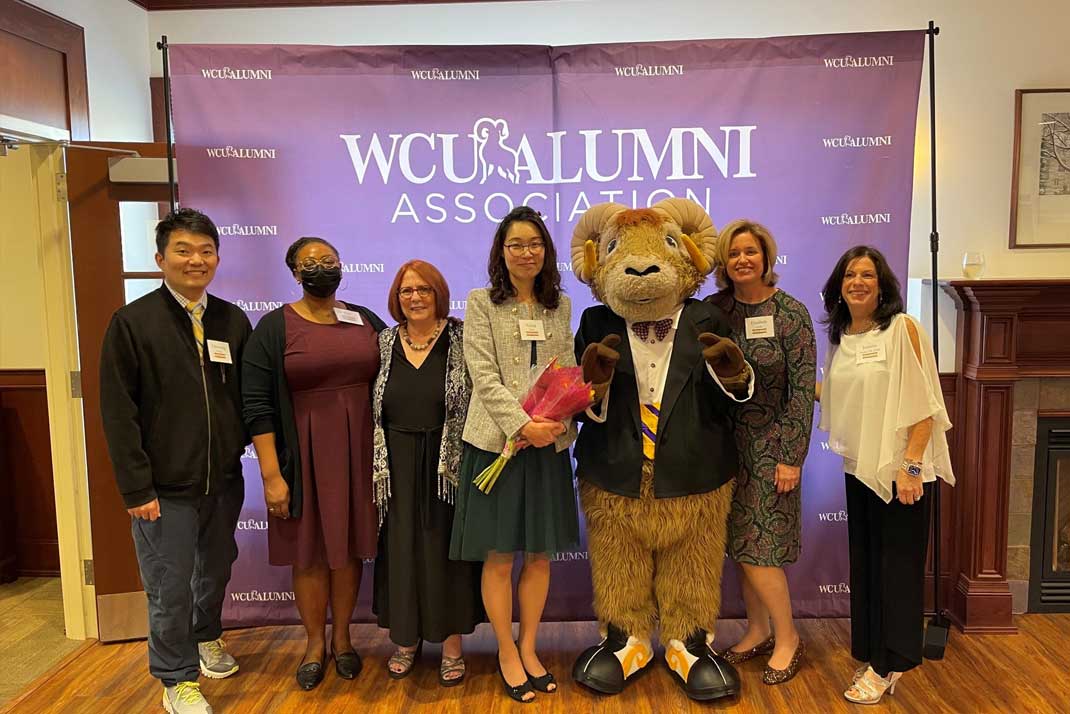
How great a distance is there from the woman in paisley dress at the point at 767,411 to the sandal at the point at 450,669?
1035 millimetres

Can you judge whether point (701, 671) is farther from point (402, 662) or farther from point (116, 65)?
point (116, 65)

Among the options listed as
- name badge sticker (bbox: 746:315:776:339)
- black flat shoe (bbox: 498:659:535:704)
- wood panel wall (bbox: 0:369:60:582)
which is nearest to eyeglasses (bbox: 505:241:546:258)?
name badge sticker (bbox: 746:315:776:339)

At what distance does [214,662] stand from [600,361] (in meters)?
1.81

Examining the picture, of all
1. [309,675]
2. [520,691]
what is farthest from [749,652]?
[309,675]

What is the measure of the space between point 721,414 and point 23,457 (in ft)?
10.8

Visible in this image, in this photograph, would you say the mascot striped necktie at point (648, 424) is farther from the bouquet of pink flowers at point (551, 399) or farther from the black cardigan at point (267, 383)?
the black cardigan at point (267, 383)

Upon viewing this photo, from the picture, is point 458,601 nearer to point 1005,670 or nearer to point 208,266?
point 208,266

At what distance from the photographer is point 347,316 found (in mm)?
2420

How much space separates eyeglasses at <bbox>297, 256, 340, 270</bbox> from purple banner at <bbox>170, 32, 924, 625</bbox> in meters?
0.49

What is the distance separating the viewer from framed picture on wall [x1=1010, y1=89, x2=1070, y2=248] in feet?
9.99

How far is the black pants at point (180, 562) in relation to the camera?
2230 millimetres

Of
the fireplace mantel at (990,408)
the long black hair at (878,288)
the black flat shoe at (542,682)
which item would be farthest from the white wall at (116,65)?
the fireplace mantel at (990,408)

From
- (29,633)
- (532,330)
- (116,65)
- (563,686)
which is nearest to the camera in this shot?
(532,330)

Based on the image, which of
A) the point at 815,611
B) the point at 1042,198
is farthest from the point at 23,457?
the point at 1042,198
